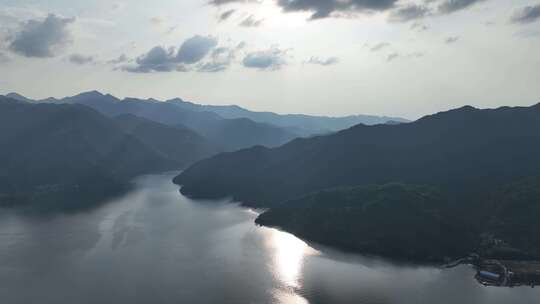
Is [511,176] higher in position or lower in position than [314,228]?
higher

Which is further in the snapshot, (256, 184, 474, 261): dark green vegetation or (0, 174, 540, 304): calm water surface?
(256, 184, 474, 261): dark green vegetation

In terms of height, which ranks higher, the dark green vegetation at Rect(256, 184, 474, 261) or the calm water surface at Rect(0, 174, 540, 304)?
the dark green vegetation at Rect(256, 184, 474, 261)

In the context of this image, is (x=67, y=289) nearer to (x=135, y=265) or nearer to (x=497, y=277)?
(x=135, y=265)

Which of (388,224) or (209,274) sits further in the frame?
(388,224)

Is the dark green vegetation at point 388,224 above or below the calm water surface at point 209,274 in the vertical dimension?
above

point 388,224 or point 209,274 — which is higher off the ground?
point 388,224

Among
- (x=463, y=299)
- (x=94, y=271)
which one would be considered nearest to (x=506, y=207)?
(x=463, y=299)

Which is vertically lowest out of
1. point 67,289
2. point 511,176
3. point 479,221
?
point 67,289

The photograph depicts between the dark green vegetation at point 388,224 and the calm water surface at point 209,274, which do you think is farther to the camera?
the dark green vegetation at point 388,224
